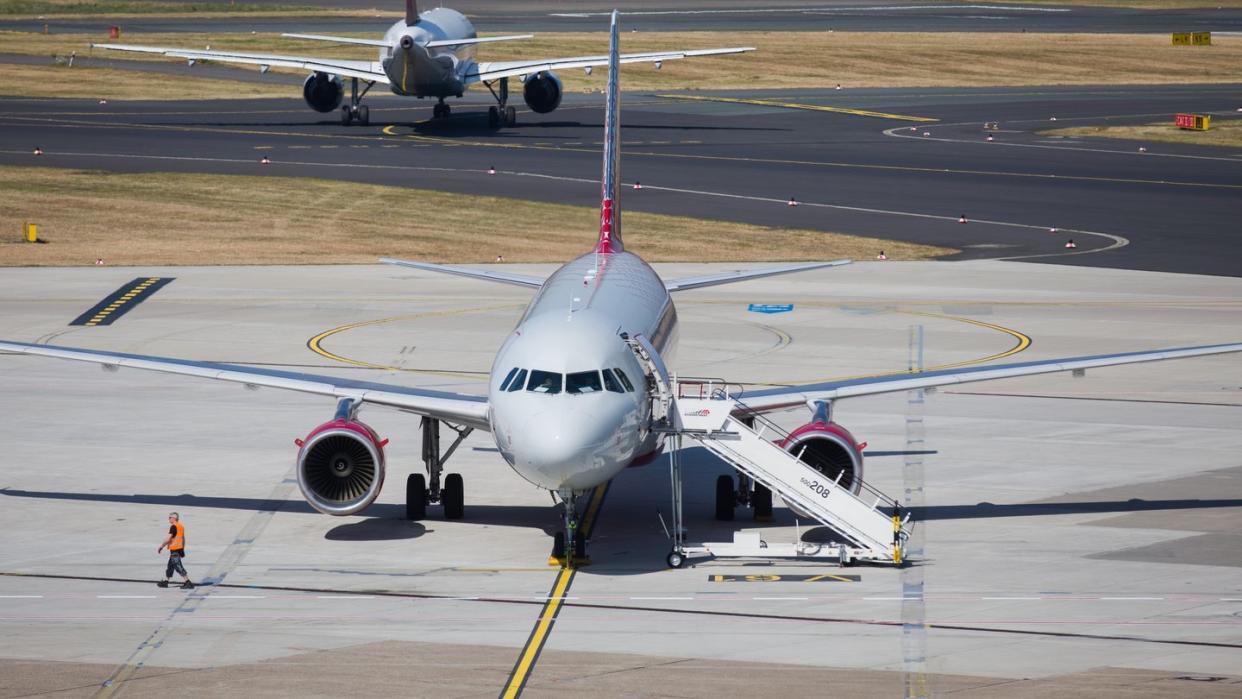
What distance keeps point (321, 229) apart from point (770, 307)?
75.4 feet

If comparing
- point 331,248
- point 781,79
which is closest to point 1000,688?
point 331,248

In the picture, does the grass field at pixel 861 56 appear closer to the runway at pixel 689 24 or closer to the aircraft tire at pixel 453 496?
the runway at pixel 689 24

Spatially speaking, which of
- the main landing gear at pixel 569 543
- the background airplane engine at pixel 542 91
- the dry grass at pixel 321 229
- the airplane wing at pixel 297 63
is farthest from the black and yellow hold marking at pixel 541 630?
the background airplane engine at pixel 542 91

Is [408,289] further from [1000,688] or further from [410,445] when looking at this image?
[1000,688]

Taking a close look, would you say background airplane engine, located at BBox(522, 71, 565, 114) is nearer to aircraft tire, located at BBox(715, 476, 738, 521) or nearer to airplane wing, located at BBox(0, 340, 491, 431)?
airplane wing, located at BBox(0, 340, 491, 431)

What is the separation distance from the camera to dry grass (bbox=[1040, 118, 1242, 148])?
105062mm

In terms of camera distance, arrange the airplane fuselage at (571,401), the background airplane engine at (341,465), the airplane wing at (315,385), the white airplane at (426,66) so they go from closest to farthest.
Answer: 1. the airplane fuselage at (571,401)
2. the background airplane engine at (341,465)
3. the airplane wing at (315,385)
4. the white airplane at (426,66)

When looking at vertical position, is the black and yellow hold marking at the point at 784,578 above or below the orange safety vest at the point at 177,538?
below

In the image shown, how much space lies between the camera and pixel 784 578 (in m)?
29.9

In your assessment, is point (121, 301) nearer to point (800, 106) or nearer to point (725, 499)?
point (725, 499)

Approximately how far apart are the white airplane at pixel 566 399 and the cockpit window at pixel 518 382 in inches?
0.9

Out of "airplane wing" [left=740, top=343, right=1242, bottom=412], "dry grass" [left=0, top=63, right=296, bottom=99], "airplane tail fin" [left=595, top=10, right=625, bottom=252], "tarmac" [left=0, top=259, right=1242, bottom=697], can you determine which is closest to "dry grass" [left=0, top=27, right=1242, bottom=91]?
"dry grass" [left=0, top=63, right=296, bottom=99]

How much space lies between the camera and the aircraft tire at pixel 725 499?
112ft

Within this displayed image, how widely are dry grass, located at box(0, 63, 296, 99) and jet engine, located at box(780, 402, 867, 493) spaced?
9992 cm
